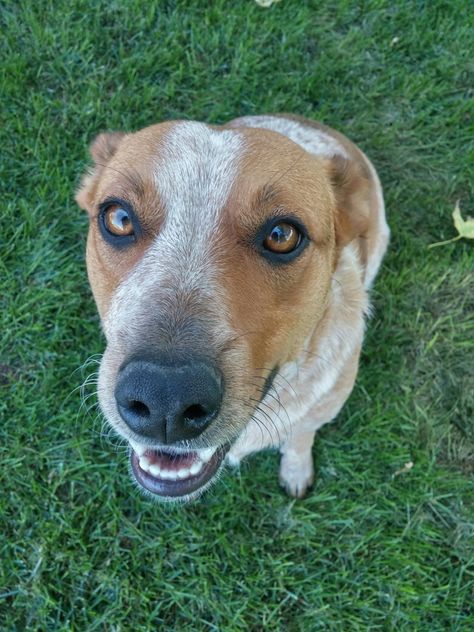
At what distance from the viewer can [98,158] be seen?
3783 mm

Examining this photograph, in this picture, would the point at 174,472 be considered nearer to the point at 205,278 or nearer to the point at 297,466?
the point at 205,278

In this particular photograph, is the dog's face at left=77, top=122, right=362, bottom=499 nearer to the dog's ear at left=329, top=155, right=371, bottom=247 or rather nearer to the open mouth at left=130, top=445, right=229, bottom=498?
the open mouth at left=130, top=445, right=229, bottom=498

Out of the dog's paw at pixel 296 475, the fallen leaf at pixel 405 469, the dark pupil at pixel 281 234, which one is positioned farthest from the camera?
the fallen leaf at pixel 405 469

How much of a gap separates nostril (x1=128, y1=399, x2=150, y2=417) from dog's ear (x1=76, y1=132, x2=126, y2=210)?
63.5 inches

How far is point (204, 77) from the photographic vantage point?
5.81m

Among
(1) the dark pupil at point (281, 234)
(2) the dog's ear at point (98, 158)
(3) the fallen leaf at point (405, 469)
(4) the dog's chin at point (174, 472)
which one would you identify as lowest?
(3) the fallen leaf at point (405, 469)

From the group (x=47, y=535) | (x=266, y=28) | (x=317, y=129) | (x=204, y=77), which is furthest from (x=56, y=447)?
(x=266, y=28)

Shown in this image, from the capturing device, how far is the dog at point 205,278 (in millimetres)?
2492

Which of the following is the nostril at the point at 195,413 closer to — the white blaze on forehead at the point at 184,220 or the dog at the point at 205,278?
the dog at the point at 205,278

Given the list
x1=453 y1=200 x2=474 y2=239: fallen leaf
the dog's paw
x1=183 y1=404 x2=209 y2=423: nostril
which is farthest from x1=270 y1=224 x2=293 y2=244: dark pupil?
x1=453 y1=200 x2=474 y2=239: fallen leaf

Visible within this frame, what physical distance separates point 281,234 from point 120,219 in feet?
2.68

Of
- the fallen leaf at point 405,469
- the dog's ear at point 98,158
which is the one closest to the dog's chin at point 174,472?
the dog's ear at point 98,158

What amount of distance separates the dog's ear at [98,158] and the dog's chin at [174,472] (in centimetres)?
156

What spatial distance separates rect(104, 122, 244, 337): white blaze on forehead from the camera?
9.02ft
